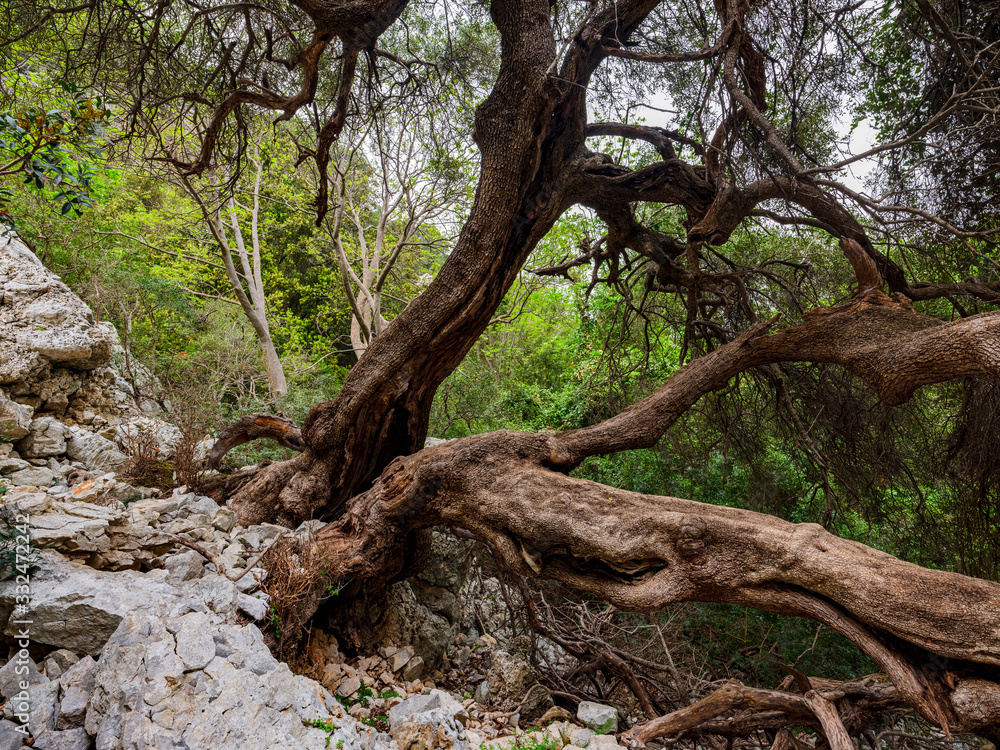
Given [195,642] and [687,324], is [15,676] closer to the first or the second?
[195,642]

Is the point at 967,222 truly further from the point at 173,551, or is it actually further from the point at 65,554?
the point at 65,554

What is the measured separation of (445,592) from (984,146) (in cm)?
549

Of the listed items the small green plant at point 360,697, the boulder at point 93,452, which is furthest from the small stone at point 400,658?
the boulder at point 93,452

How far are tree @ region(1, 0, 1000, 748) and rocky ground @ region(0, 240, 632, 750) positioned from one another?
621mm

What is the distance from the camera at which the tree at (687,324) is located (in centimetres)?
255

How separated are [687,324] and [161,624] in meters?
4.63

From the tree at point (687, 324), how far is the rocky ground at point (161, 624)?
2.04 ft

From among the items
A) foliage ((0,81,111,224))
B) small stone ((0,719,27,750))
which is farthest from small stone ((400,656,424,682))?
foliage ((0,81,111,224))

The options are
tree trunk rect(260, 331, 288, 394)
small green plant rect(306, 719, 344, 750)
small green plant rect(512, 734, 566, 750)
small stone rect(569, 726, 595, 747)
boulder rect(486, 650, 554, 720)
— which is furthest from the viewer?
tree trunk rect(260, 331, 288, 394)

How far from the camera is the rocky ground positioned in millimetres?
2145

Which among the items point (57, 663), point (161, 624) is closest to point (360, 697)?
point (161, 624)

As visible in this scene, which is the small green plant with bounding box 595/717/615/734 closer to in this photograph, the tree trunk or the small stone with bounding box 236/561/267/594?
the small stone with bounding box 236/561/267/594

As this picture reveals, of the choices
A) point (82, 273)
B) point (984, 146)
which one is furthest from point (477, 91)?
point (82, 273)

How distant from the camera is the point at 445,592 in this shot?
5.11 m
